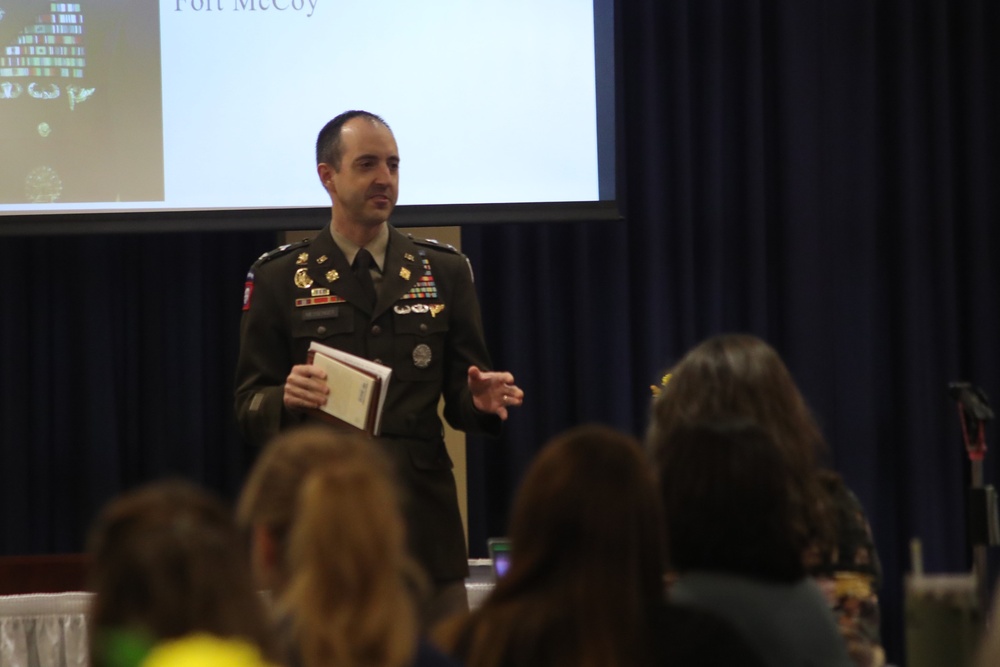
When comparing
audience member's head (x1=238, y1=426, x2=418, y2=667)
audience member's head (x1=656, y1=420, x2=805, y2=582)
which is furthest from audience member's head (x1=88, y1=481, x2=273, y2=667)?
audience member's head (x1=656, y1=420, x2=805, y2=582)

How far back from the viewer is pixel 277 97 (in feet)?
12.9

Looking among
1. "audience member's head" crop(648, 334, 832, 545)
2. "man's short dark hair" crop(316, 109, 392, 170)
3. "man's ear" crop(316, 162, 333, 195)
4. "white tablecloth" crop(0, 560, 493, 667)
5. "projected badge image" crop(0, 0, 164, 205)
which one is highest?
"projected badge image" crop(0, 0, 164, 205)

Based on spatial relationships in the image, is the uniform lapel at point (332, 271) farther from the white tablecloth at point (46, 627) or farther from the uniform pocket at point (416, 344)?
the white tablecloth at point (46, 627)

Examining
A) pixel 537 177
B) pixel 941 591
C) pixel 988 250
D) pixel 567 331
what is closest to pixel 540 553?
pixel 941 591

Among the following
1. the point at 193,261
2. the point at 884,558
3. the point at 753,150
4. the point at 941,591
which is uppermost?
the point at 753,150

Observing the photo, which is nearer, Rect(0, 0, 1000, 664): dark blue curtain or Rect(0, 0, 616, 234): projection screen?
Rect(0, 0, 616, 234): projection screen

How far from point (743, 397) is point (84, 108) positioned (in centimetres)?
262

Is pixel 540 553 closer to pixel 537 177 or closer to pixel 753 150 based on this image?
pixel 537 177

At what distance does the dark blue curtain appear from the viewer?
4.41 meters

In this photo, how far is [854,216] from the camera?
14.5 feet

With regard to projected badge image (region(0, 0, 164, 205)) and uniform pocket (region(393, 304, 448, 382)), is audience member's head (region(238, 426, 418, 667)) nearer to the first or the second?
uniform pocket (region(393, 304, 448, 382))

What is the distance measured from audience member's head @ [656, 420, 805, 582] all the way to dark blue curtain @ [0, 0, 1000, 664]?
2.70 m

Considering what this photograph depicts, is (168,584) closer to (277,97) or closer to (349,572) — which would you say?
(349,572)

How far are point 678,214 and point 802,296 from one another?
511 mm
